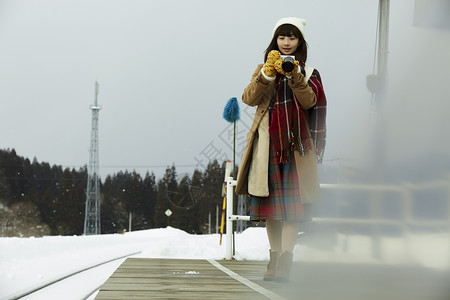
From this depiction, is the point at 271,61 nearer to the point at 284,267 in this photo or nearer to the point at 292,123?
the point at 292,123

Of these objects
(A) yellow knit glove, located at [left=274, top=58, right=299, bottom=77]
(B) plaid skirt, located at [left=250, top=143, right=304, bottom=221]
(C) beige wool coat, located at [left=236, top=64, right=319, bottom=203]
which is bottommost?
(B) plaid skirt, located at [left=250, top=143, right=304, bottom=221]

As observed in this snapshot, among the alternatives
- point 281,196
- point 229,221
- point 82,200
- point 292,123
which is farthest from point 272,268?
point 82,200

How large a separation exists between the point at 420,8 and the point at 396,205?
0.72 ft

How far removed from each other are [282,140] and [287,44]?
1.43ft

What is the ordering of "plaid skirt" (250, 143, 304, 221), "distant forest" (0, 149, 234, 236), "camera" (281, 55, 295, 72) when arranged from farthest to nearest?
"distant forest" (0, 149, 234, 236)
"plaid skirt" (250, 143, 304, 221)
"camera" (281, 55, 295, 72)

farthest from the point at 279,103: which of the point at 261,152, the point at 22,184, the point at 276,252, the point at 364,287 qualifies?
the point at 22,184

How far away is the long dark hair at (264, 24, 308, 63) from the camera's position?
7.99ft

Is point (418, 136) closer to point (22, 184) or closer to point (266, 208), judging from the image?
point (266, 208)

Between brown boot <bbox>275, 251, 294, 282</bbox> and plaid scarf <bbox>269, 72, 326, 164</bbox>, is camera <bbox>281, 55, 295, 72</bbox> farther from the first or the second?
brown boot <bbox>275, 251, 294, 282</bbox>

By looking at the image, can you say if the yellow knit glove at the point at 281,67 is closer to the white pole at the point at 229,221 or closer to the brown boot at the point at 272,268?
the brown boot at the point at 272,268

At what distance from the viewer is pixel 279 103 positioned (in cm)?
240

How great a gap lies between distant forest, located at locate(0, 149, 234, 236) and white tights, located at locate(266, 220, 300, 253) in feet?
188

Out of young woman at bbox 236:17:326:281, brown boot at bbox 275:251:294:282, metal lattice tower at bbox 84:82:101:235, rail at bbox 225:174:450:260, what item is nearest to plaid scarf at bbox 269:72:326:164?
young woman at bbox 236:17:326:281

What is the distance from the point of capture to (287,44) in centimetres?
244
